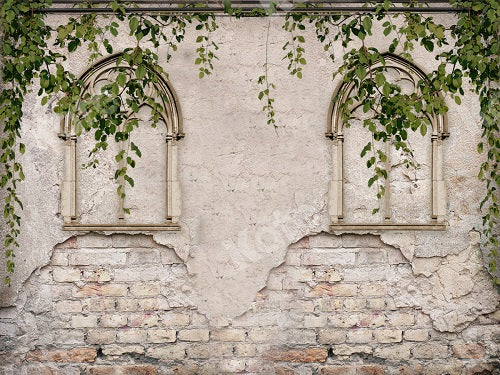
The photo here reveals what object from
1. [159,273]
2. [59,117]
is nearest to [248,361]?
[159,273]

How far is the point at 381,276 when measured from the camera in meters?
4.74

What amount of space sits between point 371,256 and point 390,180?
2.02 feet

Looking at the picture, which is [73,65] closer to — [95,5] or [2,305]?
[95,5]

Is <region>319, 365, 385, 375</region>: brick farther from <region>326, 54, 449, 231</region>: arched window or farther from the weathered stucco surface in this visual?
<region>326, 54, 449, 231</region>: arched window

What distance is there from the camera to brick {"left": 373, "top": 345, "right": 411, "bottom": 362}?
472 centimetres

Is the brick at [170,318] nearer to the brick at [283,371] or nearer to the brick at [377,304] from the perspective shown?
the brick at [283,371]

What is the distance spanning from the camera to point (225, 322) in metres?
4.70

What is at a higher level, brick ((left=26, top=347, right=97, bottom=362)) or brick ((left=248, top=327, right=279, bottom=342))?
brick ((left=248, top=327, right=279, bottom=342))

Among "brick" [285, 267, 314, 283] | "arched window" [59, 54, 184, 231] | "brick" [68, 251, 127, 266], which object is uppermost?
"arched window" [59, 54, 184, 231]

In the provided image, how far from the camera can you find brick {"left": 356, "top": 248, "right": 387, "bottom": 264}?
474 cm

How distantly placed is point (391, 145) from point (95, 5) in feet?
8.10

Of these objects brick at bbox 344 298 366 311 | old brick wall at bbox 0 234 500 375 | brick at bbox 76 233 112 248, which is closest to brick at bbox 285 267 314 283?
old brick wall at bbox 0 234 500 375

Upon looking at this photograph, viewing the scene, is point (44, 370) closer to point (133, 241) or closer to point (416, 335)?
point (133, 241)

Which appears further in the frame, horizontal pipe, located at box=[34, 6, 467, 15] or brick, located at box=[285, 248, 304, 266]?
brick, located at box=[285, 248, 304, 266]
